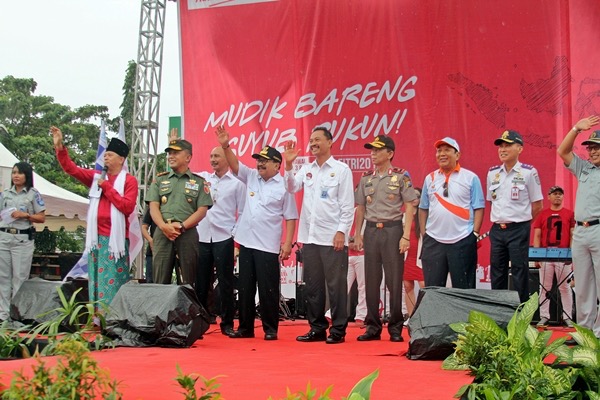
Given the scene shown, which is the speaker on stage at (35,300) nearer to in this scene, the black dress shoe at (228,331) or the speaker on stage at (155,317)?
the speaker on stage at (155,317)

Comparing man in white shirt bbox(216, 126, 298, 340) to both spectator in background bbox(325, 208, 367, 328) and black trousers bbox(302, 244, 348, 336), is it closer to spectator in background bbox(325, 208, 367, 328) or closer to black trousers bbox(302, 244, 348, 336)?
black trousers bbox(302, 244, 348, 336)

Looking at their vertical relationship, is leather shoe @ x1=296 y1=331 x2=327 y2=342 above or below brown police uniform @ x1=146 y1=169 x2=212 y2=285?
below

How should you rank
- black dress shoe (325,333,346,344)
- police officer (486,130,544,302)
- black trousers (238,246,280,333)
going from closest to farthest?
black dress shoe (325,333,346,344)
police officer (486,130,544,302)
black trousers (238,246,280,333)

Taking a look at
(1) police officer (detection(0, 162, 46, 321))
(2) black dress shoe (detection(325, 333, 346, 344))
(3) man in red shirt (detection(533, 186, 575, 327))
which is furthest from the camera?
(3) man in red shirt (detection(533, 186, 575, 327))

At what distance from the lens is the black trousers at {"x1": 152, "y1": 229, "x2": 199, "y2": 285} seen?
6.24 metres

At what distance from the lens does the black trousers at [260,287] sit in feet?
20.6

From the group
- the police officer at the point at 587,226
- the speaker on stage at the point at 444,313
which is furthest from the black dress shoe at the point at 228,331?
the police officer at the point at 587,226

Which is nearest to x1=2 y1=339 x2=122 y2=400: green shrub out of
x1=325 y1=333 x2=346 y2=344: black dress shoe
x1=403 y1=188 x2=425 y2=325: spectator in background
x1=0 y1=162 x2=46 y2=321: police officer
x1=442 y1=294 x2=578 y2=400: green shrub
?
x1=442 y1=294 x2=578 y2=400: green shrub

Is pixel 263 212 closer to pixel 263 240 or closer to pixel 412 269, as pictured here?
pixel 263 240

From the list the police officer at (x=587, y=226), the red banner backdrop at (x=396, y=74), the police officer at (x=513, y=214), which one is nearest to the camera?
the police officer at (x=587, y=226)

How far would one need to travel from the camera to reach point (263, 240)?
6332 millimetres

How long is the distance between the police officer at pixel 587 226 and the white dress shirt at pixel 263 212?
2.23 meters

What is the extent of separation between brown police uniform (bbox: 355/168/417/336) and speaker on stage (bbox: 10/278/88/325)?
250 cm

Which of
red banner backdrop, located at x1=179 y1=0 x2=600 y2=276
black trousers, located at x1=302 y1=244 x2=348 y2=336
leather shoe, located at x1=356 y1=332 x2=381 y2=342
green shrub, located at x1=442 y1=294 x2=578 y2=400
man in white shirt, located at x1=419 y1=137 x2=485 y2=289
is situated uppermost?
red banner backdrop, located at x1=179 y1=0 x2=600 y2=276
